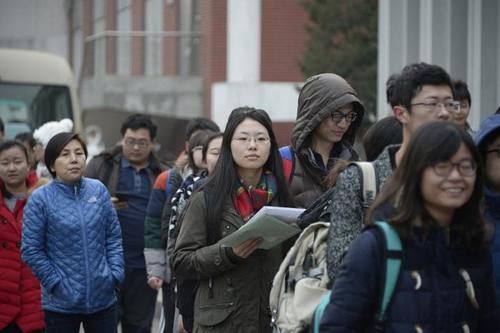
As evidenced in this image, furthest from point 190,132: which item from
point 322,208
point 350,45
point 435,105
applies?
point 350,45

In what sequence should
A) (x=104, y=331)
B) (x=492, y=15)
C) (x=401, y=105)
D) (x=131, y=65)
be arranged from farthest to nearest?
(x=131, y=65) < (x=492, y=15) < (x=104, y=331) < (x=401, y=105)

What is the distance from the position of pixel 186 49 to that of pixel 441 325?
26.4m

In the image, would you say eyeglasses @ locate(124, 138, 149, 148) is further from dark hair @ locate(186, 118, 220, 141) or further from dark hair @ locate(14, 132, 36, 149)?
dark hair @ locate(14, 132, 36, 149)

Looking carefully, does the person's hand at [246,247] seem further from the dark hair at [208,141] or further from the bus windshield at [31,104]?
the bus windshield at [31,104]

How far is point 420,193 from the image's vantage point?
171 inches

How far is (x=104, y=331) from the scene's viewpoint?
26.1ft

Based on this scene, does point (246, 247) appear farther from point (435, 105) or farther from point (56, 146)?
point (56, 146)

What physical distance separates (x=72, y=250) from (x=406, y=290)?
12.8ft

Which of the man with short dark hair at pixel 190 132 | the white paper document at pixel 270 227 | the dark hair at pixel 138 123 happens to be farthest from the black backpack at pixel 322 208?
the dark hair at pixel 138 123

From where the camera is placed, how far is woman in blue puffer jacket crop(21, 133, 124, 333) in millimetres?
7766

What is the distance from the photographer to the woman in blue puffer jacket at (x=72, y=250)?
7766 mm

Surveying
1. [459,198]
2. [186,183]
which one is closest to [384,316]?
[459,198]

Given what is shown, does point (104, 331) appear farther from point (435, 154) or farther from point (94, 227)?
point (435, 154)

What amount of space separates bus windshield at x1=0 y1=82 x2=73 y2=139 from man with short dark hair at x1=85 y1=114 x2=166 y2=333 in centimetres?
737
